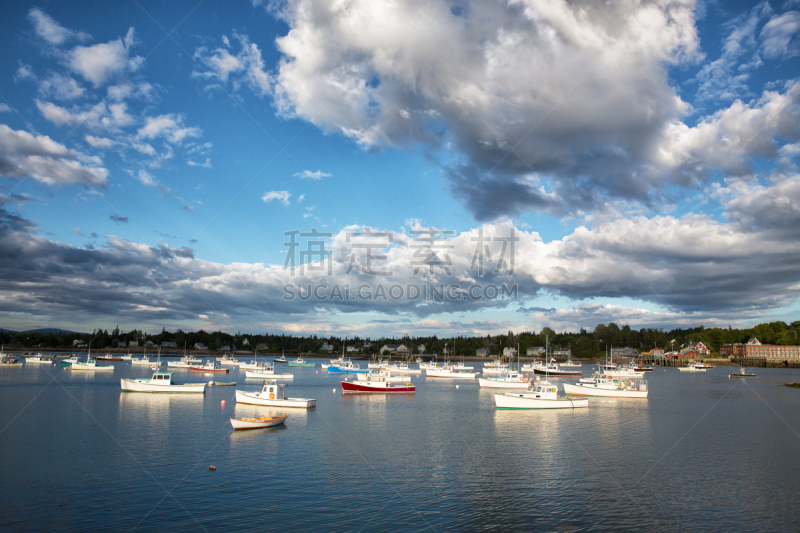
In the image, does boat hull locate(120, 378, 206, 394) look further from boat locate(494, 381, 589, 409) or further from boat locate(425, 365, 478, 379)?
boat locate(425, 365, 478, 379)

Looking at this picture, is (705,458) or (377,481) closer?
(377,481)

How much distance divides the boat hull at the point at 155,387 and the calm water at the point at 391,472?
1792 cm

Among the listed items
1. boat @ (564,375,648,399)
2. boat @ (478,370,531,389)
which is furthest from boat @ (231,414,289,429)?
boat @ (564,375,648,399)

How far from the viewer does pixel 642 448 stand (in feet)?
153

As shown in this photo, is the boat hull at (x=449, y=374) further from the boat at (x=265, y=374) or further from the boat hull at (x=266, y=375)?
the boat hull at (x=266, y=375)

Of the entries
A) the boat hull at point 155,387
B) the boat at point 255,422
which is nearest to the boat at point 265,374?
the boat hull at point 155,387

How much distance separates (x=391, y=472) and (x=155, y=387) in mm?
65018

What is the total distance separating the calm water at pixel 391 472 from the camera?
2686 cm

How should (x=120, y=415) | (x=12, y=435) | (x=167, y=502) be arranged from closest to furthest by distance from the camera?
(x=167, y=502) < (x=12, y=435) < (x=120, y=415)

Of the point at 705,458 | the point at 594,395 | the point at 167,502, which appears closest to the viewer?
the point at 167,502

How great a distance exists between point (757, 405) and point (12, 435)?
357 feet

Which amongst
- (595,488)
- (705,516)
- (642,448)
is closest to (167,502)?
(595,488)

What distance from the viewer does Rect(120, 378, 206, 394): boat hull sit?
8444 centimetres

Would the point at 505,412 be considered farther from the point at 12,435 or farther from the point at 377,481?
the point at 12,435
